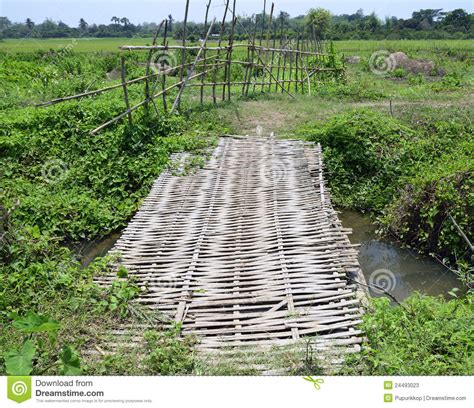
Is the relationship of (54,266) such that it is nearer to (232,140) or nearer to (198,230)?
(198,230)

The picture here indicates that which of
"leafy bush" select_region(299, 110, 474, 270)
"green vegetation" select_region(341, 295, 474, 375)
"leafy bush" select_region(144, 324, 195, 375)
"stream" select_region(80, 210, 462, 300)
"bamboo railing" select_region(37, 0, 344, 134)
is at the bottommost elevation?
"stream" select_region(80, 210, 462, 300)

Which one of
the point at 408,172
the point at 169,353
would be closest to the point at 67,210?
the point at 169,353

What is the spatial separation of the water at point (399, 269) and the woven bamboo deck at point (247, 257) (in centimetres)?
96

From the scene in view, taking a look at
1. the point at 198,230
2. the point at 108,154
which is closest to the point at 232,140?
the point at 108,154

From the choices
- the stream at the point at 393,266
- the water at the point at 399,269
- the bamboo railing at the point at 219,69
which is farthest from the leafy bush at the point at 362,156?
the bamboo railing at the point at 219,69

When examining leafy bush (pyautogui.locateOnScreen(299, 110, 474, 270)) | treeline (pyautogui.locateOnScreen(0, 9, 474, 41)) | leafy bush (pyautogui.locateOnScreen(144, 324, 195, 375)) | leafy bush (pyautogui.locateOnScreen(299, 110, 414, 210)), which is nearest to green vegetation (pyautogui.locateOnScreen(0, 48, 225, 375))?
leafy bush (pyautogui.locateOnScreen(144, 324, 195, 375))

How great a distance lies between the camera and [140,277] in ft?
14.1

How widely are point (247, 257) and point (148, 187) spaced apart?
2.68 m

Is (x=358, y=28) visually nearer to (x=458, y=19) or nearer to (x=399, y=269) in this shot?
(x=458, y=19)

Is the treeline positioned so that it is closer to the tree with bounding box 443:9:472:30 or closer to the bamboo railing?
the tree with bounding box 443:9:472:30

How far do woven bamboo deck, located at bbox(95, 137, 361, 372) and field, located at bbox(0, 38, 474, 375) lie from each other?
0.27 metres

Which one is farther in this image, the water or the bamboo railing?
the bamboo railing

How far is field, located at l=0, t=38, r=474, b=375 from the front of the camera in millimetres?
3316

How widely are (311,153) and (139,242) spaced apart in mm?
3345
